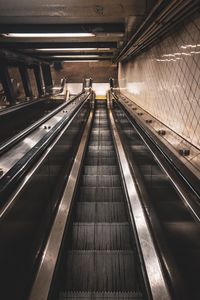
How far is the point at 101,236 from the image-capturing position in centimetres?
221

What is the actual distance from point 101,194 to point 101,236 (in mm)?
853

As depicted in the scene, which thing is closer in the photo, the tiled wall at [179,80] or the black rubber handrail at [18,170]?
the black rubber handrail at [18,170]

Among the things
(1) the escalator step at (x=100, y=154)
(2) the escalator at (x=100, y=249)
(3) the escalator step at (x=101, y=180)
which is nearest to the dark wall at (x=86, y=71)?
(1) the escalator step at (x=100, y=154)

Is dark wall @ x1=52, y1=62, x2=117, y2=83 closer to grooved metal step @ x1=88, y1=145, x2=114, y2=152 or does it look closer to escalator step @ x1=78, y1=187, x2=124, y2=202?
grooved metal step @ x1=88, y1=145, x2=114, y2=152

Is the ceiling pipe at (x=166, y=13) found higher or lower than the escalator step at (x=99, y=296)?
higher

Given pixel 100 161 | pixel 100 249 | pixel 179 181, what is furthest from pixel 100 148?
pixel 179 181

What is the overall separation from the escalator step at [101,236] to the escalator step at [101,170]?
4.92 ft

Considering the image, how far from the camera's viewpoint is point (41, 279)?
1.52 m

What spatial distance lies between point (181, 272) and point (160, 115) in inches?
137

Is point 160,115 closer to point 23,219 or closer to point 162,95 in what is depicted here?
point 162,95

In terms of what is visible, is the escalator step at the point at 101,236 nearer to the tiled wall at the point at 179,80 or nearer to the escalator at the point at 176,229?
the escalator at the point at 176,229

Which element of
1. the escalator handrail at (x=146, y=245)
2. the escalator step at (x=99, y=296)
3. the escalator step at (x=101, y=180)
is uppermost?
the escalator handrail at (x=146, y=245)

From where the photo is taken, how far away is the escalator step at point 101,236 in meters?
2.14

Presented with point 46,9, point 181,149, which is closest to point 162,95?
point 181,149
